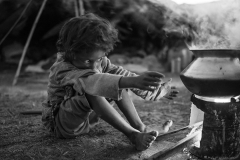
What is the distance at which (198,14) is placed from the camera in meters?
2.22

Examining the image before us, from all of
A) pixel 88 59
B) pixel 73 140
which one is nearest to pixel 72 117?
pixel 73 140

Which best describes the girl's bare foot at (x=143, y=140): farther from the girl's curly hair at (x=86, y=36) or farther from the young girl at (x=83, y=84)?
the girl's curly hair at (x=86, y=36)

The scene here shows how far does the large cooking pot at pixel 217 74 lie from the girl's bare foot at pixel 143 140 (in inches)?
19.1

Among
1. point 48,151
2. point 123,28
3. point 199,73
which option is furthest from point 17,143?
point 123,28

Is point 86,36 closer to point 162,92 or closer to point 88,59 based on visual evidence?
point 88,59

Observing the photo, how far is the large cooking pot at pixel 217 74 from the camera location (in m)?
1.44

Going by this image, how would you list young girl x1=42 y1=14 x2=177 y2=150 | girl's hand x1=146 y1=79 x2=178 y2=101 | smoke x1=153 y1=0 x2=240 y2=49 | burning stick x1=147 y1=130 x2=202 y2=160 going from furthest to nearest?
girl's hand x1=146 y1=79 x2=178 y2=101, smoke x1=153 y1=0 x2=240 y2=49, young girl x1=42 y1=14 x2=177 y2=150, burning stick x1=147 y1=130 x2=202 y2=160

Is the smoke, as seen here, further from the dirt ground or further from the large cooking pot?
the dirt ground

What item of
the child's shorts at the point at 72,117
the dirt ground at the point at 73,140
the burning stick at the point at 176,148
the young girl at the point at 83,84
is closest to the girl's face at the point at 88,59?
the young girl at the point at 83,84

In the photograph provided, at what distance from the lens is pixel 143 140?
1.81m

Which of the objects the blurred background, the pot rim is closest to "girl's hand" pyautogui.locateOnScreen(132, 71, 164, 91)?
the pot rim

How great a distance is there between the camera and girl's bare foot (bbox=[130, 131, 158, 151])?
5.91 ft

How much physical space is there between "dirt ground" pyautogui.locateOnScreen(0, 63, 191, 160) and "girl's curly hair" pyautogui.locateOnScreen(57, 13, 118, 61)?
0.68 m

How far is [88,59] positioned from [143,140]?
→ 69cm
